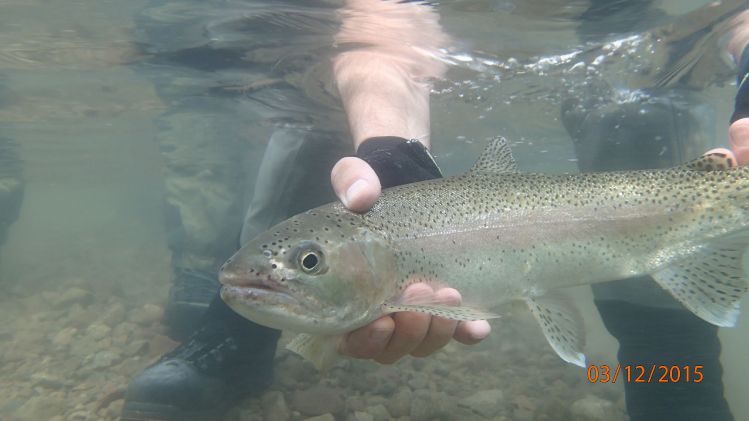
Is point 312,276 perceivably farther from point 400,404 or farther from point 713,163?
point 400,404

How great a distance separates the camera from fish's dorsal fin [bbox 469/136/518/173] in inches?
123

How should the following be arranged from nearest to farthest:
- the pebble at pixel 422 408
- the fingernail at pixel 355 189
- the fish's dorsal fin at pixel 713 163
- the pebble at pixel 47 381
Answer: the fingernail at pixel 355 189 → the fish's dorsal fin at pixel 713 163 → the pebble at pixel 422 408 → the pebble at pixel 47 381

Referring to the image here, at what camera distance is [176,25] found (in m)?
6.96

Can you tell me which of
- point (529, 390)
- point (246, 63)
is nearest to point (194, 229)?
point (246, 63)

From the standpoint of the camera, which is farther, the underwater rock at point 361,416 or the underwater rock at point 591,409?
the underwater rock at point 591,409

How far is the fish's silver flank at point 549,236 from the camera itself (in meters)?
2.57

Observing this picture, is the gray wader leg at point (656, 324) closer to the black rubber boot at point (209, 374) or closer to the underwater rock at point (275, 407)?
the underwater rock at point (275, 407)

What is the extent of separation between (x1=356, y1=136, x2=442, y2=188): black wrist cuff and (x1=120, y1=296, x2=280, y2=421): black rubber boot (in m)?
2.90

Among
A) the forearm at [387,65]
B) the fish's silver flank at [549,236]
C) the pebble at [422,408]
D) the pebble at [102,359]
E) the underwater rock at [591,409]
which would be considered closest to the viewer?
the fish's silver flank at [549,236]

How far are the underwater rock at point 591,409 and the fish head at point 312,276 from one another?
13.1ft

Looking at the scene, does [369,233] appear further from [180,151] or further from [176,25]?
[180,151]

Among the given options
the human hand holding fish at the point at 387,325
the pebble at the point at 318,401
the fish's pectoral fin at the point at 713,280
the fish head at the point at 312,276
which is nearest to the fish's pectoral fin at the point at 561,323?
the human hand holding fish at the point at 387,325

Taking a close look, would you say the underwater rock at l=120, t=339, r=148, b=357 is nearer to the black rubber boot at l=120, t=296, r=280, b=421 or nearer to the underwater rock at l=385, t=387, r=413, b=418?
the black rubber boot at l=120, t=296, r=280, b=421

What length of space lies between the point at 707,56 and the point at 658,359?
21.0ft
